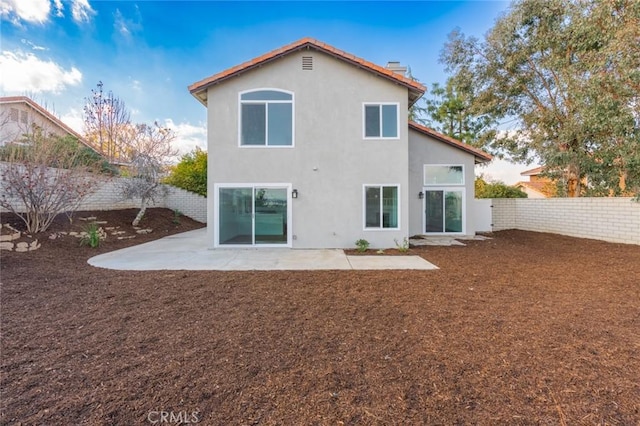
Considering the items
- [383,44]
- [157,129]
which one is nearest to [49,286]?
[157,129]

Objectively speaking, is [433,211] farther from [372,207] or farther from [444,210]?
[372,207]

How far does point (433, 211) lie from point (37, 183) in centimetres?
1436

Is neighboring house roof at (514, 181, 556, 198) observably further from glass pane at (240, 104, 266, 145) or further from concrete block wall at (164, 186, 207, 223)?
concrete block wall at (164, 186, 207, 223)

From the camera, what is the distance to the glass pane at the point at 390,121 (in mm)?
10164

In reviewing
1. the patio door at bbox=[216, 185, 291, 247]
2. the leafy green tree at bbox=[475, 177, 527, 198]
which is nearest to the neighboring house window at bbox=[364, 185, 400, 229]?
the patio door at bbox=[216, 185, 291, 247]

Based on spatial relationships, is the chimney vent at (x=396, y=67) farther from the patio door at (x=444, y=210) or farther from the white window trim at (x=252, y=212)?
the white window trim at (x=252, y=212)

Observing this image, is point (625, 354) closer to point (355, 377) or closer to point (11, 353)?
point (355, 377)

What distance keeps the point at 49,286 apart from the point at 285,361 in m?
5.67

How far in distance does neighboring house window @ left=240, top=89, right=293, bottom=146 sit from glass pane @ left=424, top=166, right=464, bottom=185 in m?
6.44

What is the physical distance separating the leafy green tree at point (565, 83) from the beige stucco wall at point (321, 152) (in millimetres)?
7266

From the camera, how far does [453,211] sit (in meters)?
12.9

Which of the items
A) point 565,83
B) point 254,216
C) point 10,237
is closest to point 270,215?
point 254,216

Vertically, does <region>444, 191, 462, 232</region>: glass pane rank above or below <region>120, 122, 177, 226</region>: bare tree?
below

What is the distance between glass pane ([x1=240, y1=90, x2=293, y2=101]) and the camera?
33.0 feet
